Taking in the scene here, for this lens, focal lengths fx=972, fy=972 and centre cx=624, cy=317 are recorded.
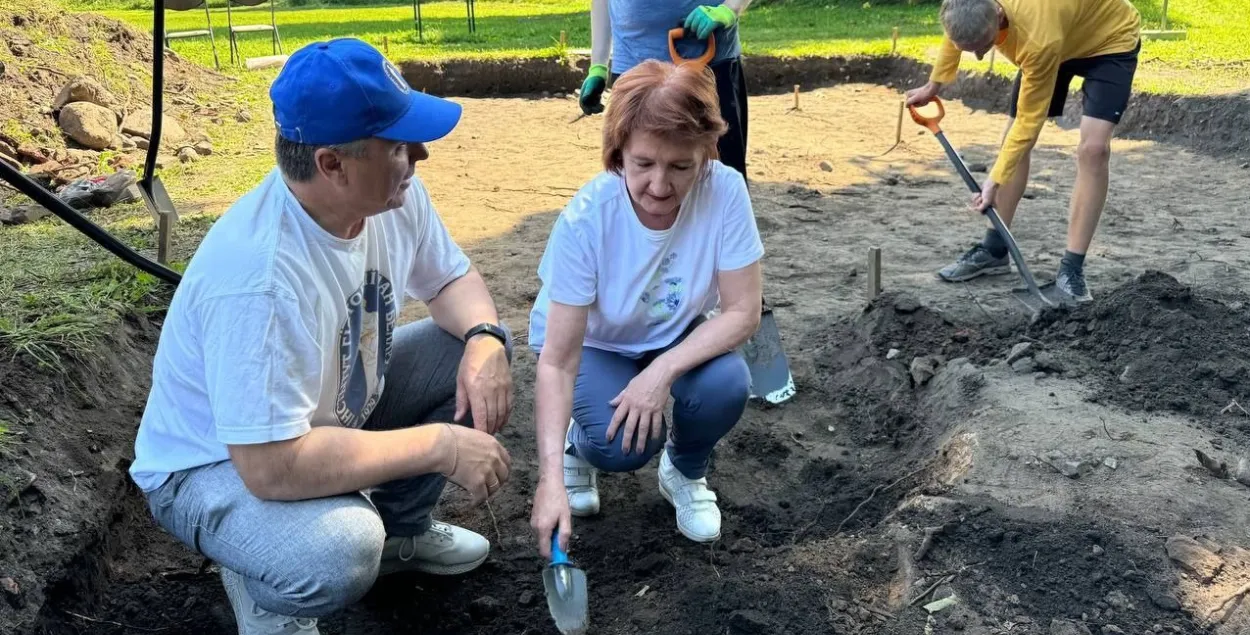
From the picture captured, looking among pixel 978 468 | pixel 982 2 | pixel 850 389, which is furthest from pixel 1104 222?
pixel 978 468

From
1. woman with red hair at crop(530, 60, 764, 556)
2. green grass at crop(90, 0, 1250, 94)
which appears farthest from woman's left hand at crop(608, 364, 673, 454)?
green grass at crop(90, 0, 1250, 94)

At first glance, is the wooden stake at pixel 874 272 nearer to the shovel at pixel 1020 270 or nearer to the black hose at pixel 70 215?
the shovel at pixel 1020 270

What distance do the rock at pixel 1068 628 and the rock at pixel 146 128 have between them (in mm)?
6803

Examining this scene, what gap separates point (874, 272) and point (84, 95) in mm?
5983

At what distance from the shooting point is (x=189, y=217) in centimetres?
507

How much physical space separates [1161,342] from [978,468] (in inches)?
43.1

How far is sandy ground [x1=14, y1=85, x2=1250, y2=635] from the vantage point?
2.26 metres

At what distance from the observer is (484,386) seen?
7.39 ft

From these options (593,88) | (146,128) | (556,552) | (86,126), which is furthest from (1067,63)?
(146,128)

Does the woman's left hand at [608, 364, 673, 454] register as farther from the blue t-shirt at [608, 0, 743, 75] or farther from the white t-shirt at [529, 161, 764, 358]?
the blue t-shirt at [608, 0, 743, 75]

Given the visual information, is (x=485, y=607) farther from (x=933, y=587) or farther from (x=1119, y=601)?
(x=1119, y=601)

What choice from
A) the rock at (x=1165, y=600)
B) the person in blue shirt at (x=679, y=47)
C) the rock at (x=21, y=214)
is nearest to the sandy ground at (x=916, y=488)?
the rock at (x=1165, y=600)

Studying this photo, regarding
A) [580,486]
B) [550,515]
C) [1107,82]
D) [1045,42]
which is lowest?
[580,486]

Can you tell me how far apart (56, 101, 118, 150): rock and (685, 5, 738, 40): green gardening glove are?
507cm
